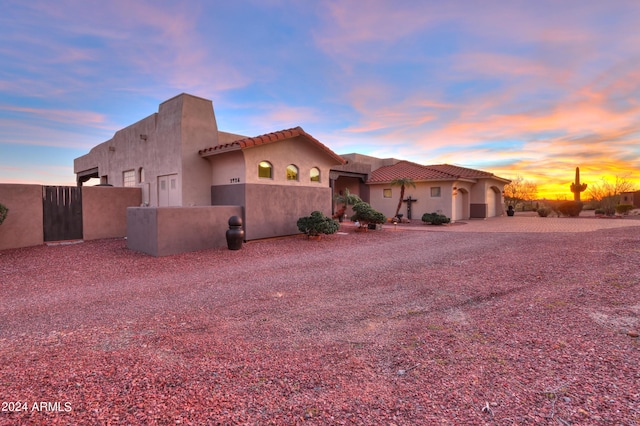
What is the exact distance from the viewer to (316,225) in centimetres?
1256

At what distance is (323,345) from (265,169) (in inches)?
397

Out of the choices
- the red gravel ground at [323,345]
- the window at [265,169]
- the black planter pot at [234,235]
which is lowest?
the red gravel ground at [323,345]

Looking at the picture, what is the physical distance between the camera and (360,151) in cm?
2697

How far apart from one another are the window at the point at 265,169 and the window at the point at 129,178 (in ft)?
28.2

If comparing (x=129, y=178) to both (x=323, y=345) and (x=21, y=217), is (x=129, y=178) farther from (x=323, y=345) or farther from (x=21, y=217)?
(x=323, y=345)

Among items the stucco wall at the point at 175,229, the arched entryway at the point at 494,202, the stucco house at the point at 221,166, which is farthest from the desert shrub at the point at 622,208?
the stucco wall at the point at 175,229

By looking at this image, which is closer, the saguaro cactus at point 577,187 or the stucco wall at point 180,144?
Answer: the stucco wall at point 180,144

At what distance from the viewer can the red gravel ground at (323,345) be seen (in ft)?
7.75

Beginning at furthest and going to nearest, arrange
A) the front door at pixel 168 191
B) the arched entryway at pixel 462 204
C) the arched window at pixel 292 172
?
the arched entryway at pixel 462 204 < the arched window at pixel 292 172 < the front door at pixel 168 191

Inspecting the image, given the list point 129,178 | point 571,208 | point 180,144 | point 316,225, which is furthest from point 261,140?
point 571,208

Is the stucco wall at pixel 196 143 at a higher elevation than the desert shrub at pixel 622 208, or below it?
higher

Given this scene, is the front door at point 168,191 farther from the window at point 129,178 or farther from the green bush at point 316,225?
the green bush at point 316,225

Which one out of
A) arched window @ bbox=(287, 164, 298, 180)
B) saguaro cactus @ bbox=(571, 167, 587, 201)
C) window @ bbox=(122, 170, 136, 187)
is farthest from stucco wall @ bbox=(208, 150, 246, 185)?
saguaro cactus @ bbox=(571, 167, 587, 201)

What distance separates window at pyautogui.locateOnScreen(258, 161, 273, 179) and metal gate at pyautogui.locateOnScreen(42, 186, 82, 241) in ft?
23.7
